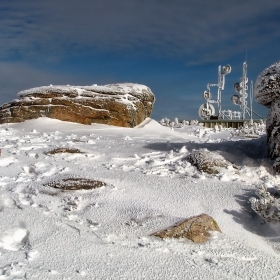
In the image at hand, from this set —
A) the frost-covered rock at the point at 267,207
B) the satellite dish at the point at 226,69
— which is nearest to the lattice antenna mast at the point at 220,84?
the satellite dish at the point at 226,69

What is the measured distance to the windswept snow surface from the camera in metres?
2.69

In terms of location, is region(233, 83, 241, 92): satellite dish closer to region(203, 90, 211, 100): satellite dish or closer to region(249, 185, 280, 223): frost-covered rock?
region(203, 90, 211, 100): satellite dish

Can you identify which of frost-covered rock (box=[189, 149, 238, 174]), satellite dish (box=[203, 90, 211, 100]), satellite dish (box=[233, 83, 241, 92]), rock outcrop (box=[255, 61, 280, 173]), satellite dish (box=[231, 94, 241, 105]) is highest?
satellite dish (box=[233, 83, 241, 92])

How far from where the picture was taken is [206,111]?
84.1ft

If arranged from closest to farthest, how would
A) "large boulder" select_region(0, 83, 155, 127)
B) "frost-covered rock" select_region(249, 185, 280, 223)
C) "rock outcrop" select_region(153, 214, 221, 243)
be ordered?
"rock outcrop" select_region(153, 214, 221, 243)
"frost-covered rock" select_region(249, 185, 280, 223)
"large boulder" select_region(0, 83, 155, 127)

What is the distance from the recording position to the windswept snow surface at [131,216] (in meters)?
2.69

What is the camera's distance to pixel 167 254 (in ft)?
9.54

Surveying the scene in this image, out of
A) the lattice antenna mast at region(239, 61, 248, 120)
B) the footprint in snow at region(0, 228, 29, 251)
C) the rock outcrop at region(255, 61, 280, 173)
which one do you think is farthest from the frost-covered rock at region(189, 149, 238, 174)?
the lattice antenna mast at region(239, 61, 248, 120)

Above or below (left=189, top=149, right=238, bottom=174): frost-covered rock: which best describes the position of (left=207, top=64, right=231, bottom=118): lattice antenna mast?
above

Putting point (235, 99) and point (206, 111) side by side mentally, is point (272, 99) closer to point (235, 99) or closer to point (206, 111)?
point (235, 99)

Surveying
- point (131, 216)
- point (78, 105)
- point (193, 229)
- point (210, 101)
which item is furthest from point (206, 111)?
point (193, 229)

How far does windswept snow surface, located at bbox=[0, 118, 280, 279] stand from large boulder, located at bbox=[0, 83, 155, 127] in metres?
4.67

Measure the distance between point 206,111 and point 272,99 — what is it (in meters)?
20.9

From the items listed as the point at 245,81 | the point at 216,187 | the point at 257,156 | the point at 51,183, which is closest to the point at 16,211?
the point at 51,183
